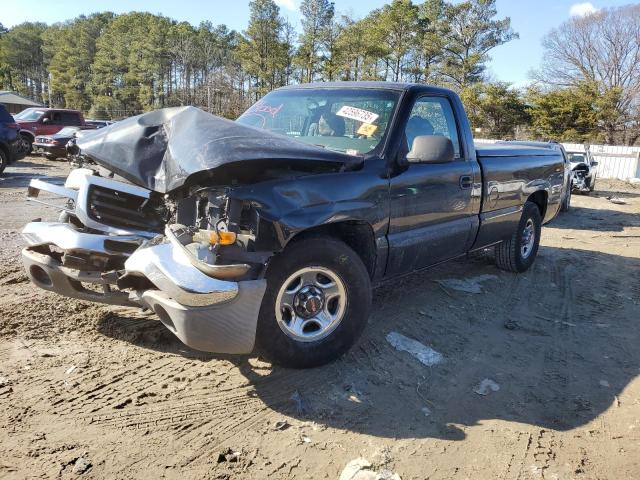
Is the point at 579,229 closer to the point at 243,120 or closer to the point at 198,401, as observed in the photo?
the point at 243,120

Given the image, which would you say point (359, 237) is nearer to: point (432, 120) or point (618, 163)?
point (432, 120)

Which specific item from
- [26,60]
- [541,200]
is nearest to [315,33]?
[541,200]

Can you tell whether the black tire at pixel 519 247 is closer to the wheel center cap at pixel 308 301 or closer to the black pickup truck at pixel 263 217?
the black pickup truck at pixel 263 217

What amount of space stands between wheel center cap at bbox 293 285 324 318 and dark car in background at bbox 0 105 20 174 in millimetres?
12342

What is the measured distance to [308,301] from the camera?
3.21m

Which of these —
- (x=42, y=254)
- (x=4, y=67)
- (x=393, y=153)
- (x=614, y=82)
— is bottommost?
(x=42, y=254)

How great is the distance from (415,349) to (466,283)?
2102 millimetres

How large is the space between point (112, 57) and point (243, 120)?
68271 mm

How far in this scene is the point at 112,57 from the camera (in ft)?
209

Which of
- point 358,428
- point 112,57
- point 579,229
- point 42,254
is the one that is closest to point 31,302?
point 42,254

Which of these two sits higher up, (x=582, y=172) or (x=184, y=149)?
(x=184, y=149)

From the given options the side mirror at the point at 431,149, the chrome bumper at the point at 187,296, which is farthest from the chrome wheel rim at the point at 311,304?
the side mirror at the point at 431,149

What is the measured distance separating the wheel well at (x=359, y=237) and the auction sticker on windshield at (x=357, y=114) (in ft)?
3.03

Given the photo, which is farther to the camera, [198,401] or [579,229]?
[579,229]
